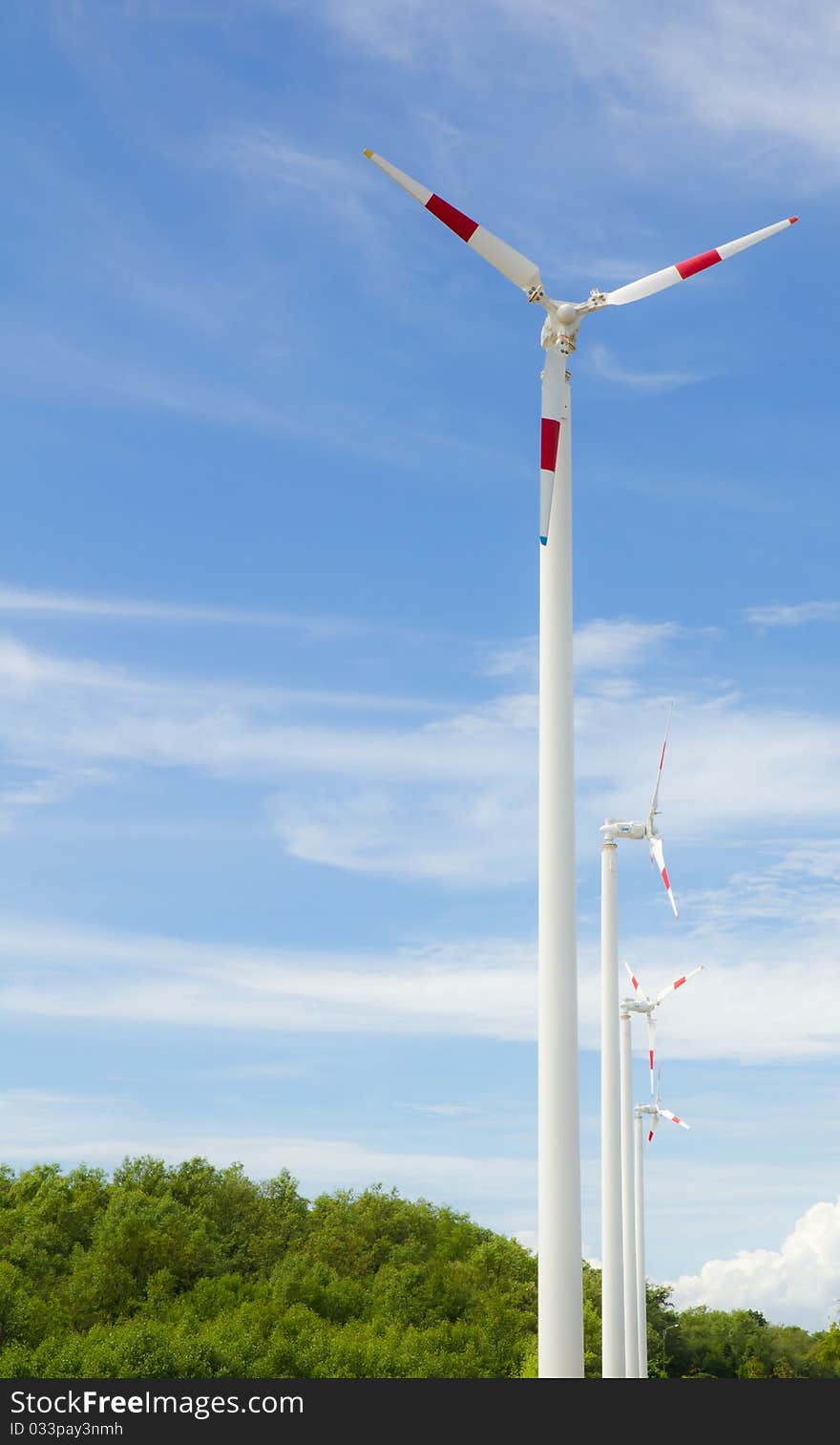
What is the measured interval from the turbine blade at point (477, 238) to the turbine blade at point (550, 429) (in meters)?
1.14

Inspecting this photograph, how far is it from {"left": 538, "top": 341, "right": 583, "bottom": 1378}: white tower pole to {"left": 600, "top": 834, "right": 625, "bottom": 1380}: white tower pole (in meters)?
13.1

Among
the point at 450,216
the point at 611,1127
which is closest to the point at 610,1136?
the point at 611,1127

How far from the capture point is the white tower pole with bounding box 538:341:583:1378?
45.1 ft

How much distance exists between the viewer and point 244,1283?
6825 centimetres

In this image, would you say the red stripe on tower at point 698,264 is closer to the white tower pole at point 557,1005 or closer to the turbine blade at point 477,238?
the turbine blade at point 477,238

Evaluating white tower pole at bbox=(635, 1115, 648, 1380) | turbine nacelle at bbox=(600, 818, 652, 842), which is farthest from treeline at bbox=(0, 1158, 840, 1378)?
turbine nacelle at bbox=(600, 818, 652, 842)

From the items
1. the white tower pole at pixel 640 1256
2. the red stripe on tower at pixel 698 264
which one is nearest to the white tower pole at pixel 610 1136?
the red stripe on tower at pixel 698 264

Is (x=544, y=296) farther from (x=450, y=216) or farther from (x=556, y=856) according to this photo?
(x=556, y=856)

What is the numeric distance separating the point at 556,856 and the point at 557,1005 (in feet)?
5.01

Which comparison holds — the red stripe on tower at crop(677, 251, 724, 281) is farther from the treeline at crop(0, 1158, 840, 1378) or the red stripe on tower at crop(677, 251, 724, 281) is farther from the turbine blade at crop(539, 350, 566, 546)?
the treeline at crop(0, 1158, 840, 1378)

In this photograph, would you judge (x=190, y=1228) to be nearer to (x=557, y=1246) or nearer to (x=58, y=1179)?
(x=58, y=1179)

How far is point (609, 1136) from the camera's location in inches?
1216

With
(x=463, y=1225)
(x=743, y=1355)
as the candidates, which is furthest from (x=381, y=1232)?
(x=743, y=1355)

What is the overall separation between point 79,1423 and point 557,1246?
21.2 ft
